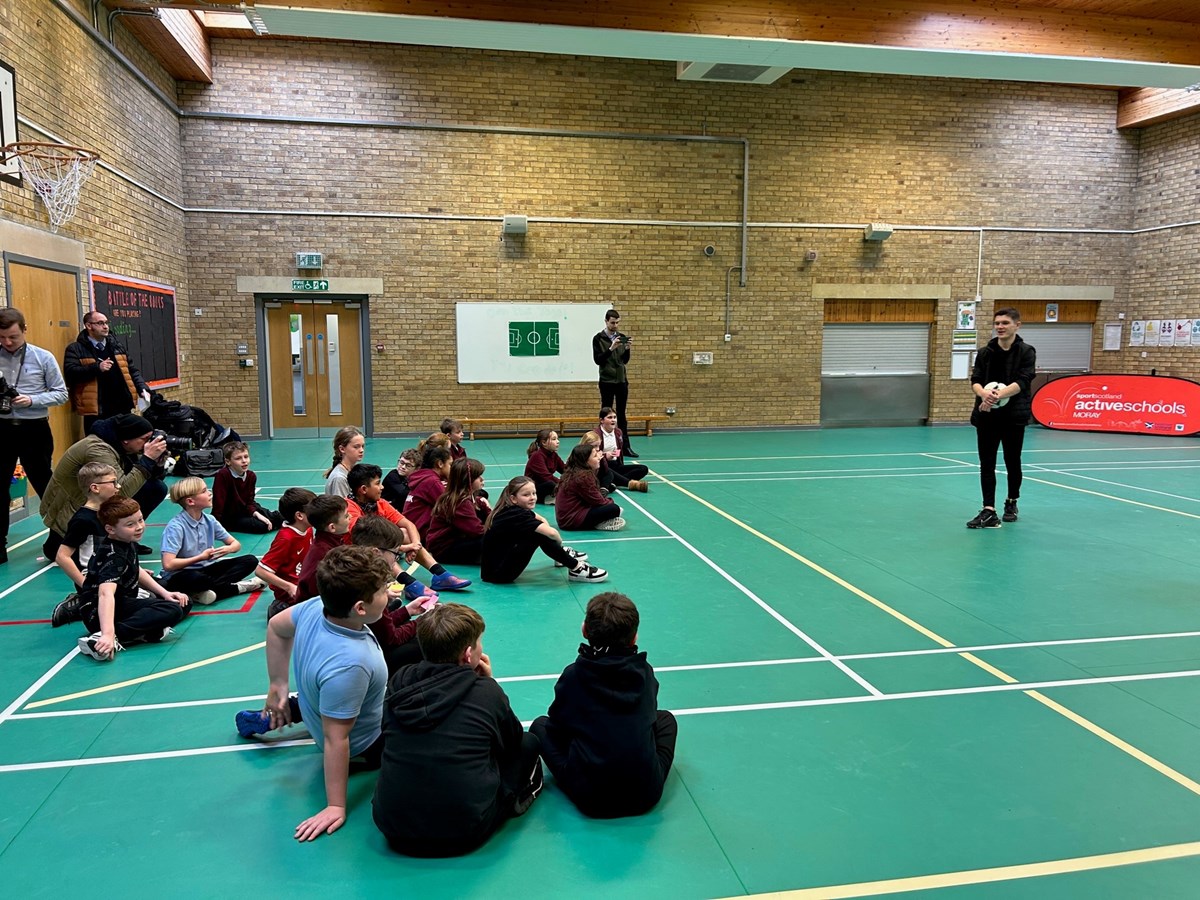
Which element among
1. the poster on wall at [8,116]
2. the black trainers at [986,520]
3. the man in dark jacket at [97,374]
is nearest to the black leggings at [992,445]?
the black trainers at [986,520]

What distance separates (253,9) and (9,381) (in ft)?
17.0

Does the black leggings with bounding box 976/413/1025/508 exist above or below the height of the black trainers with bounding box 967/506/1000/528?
above

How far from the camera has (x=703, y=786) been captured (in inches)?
139

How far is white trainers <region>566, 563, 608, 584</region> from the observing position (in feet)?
21.6

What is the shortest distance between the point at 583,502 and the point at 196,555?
12.0 feet

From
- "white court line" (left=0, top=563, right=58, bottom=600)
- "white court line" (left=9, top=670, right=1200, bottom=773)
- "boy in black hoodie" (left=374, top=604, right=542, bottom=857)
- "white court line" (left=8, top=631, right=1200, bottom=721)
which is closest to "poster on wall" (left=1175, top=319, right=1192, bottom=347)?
"white court line" (left=8, top=631, right=1200, bottom=721)

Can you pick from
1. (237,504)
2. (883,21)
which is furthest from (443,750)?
(883,21)

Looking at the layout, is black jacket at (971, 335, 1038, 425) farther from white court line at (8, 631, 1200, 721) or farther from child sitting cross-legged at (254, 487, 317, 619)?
child sitting cross-legged at (254, 487, 317, 619)

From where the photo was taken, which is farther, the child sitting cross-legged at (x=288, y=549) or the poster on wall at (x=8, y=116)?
the poster on wall at (x=8, y=116)

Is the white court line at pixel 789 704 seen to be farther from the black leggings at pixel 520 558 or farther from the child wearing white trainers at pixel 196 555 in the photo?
the black leggings at pixel 520 558

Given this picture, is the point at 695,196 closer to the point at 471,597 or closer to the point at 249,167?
the point at 249,167

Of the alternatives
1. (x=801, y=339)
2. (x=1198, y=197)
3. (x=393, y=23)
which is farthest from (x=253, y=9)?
(x=1198, y=197)

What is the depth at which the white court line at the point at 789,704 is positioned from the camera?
374 centimetres

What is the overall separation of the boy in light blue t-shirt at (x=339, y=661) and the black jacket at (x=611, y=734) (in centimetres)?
82
